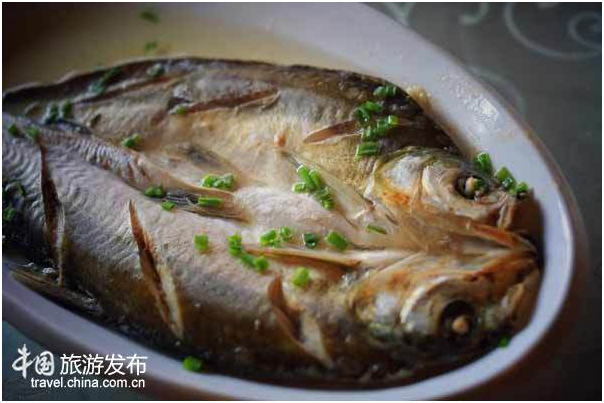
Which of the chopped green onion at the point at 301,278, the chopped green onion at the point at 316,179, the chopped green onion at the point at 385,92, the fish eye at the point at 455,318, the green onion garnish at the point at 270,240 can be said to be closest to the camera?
the fish eye at the point at 455,318

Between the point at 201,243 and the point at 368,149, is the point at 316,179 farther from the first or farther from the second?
the point at 201,243

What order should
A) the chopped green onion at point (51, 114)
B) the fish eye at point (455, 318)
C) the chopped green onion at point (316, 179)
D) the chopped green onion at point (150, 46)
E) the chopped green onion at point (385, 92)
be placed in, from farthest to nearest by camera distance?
the chopped green onion at point (150, 46), the chopped green onion at point (51, 114), the chopped green onion at point (385, 92), the chopped green onion at point (316, 179), the fish eye at point (455, 318)

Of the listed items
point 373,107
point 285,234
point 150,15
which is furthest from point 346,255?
point 150,15

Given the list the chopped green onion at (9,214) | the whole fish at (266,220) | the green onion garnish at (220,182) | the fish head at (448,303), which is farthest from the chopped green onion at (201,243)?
the chopped green onion at (9,214)

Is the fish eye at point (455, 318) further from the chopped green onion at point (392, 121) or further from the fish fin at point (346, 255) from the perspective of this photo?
the chopped green onion at point (392, 121)

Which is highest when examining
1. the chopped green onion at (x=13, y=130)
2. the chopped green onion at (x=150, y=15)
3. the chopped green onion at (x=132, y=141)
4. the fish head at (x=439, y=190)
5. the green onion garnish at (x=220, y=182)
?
the chopped green onion at (x=150, y=15)

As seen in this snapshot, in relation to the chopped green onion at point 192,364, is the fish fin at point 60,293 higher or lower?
higher

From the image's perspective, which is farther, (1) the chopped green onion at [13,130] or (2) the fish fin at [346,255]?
(1) the chopped green onion at [13,130]

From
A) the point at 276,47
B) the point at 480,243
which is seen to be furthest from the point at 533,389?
the point at 276,47
